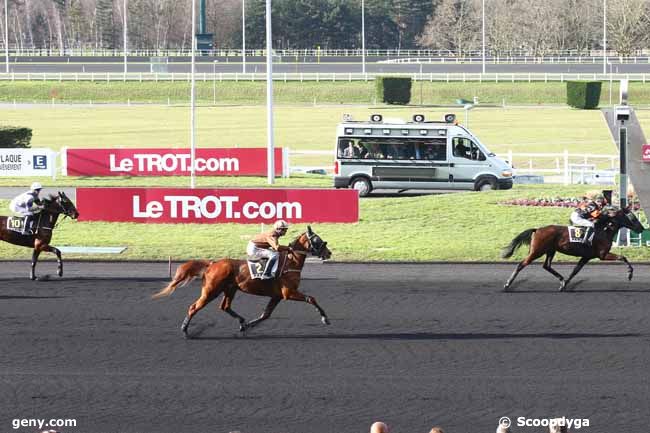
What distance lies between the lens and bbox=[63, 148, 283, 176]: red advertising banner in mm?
39312

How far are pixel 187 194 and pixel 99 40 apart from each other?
382ft

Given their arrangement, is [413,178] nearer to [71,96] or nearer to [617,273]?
[617,273]

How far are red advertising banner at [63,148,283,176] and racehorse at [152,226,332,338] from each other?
23480mm

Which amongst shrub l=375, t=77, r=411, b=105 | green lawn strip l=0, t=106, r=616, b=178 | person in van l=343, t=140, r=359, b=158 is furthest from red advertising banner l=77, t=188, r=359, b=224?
shrub l=375, t=77, r=411, b=105

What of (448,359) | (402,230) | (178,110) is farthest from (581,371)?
(178,110)

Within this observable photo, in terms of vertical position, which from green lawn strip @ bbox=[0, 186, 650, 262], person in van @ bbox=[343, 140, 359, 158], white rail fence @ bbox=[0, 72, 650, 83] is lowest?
green lawn strip @ bbox=[0, 186, 650, 262]

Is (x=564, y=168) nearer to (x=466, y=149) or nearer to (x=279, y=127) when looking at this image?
(x=466, y=149)

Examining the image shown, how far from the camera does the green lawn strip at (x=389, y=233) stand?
24.3 meters

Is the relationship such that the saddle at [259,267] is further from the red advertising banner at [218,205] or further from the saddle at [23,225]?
the red advertising banner at [218,205]

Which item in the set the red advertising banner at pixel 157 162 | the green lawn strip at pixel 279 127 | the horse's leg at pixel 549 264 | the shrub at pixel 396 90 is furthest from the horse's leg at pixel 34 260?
the shrub at pixel 396 90

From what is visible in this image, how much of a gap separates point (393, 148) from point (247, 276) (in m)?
18.3

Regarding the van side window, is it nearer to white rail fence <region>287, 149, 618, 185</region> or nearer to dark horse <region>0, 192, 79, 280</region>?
white rail fence <region>287, 149, 618, 185</region>

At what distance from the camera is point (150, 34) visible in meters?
128

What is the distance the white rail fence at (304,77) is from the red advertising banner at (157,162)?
1685 inches
